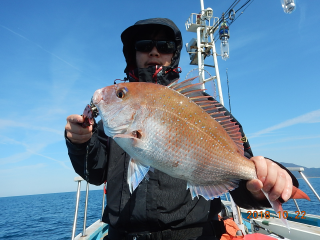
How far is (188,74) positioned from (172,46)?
16.0 feet

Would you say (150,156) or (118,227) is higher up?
(150,156)

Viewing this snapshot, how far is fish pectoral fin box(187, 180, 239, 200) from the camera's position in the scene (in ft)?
5.97

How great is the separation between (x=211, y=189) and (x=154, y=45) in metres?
2.31

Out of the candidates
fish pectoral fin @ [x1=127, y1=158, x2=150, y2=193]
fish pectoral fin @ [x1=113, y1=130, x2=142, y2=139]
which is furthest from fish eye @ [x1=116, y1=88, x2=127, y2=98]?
fish pectoral fin @ [x1=127, y1=158, x2=150, y2=193]

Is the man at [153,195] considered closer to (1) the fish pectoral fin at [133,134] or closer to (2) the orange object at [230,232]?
(1) the fish pectoral fin at [133,134]

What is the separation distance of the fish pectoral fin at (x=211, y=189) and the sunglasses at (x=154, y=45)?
7.19ft

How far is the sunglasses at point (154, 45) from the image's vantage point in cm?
313

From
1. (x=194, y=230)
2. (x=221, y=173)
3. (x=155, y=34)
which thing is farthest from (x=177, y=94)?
(x=155, y=34)

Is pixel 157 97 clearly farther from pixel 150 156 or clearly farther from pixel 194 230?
pixel 194 230

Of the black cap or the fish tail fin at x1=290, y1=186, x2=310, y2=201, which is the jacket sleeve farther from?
the fish tail fin at x1=290, y1=186, x2=310, y2=201

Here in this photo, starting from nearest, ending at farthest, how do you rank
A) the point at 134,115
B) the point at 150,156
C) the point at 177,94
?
the point at 150,156 < the point at 134,115 < the point at 177,94

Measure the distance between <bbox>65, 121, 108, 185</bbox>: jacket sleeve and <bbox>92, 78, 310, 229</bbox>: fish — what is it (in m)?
0.46

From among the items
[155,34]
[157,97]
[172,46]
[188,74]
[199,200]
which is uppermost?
[188,74]

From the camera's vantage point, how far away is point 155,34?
3.27 m
